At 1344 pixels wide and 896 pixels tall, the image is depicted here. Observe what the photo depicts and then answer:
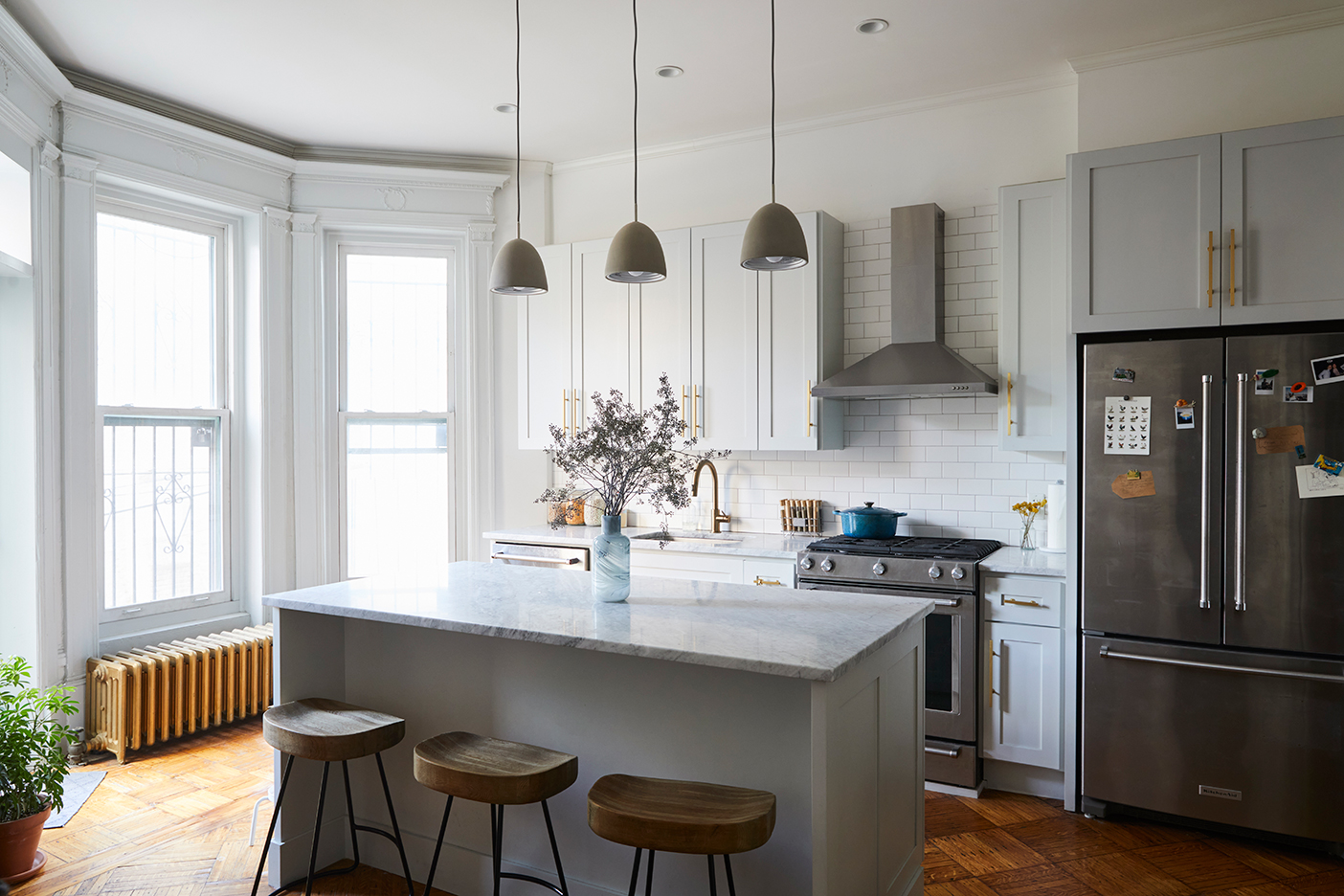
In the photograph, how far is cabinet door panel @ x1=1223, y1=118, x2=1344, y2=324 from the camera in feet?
10.3

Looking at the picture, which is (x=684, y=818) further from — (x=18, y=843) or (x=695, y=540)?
(x=695, y=540)

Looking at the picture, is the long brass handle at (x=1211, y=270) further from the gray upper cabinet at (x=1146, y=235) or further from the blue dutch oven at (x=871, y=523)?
the blue dutch oven at (x=871, y=523)

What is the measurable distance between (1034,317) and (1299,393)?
1.10 metres

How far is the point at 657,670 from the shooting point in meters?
2.57

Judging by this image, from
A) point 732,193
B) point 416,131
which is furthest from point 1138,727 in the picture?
point 416,131

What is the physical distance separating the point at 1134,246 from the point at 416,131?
3621mm

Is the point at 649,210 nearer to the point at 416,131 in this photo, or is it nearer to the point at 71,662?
the point at 416,131

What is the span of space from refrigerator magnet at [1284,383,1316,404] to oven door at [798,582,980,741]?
53.0 inches

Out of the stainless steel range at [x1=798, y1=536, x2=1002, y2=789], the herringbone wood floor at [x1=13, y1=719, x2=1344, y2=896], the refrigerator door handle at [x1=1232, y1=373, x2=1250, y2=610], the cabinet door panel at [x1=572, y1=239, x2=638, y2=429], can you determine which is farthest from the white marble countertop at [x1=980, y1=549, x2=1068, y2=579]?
the cabinet door panel at [x1=572, y1=239, x2=638, y2=429]

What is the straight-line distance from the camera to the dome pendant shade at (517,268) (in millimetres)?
2904

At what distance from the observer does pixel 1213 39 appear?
3.62 meters

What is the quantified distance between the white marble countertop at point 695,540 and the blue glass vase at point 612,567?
118 centimetres

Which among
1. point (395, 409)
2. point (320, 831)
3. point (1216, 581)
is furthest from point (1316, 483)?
point (395, 409)

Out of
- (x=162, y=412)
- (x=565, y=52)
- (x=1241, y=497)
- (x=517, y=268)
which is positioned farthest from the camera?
(x=162, y=412)
